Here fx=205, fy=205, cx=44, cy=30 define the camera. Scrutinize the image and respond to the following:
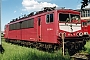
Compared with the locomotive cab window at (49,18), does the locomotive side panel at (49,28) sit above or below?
below

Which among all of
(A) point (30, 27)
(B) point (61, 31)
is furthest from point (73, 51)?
(A) point (30, 27)

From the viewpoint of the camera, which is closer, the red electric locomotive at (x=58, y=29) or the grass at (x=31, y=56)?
the grass at (x=31, y=56)

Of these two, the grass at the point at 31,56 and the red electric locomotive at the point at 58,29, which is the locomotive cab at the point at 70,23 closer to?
the red electric locomotive at the point at 58,29

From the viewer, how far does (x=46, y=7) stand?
17250 millimetres

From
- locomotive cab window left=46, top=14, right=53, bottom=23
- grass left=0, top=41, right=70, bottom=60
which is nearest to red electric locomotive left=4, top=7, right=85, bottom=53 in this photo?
locomotive cab window left=46, top=14, right=53, bottom=23

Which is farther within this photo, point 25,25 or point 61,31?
point 25,25

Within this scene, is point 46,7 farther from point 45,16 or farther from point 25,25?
point 25,25

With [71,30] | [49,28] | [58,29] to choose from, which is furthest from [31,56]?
[71,30]

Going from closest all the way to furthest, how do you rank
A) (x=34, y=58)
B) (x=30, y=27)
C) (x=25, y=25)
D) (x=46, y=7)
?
(x=34, y=58) → (x=46, y=7) → (x=30, y=27) → (x=25, y=25)

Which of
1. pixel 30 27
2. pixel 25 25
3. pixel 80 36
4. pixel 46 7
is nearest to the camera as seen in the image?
pixel 80 36

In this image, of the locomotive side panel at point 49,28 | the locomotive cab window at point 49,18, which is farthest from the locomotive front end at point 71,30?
the locomotive cab window at point 49,18

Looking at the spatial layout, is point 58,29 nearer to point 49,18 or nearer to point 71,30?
point 71,30

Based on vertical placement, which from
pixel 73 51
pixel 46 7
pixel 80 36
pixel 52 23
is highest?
pixel 46 7

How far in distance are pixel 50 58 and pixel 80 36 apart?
6.22 meters
